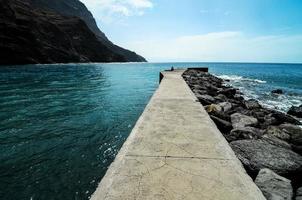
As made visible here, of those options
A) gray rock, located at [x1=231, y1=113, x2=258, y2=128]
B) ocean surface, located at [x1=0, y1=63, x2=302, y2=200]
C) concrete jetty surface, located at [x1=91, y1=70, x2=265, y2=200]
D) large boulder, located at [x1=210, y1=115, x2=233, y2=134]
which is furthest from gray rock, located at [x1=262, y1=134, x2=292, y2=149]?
ocean surface, located at [x1=0, y1=63, x2=302, y2=200]

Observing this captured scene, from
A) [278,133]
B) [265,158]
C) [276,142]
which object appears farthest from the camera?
[278,133]

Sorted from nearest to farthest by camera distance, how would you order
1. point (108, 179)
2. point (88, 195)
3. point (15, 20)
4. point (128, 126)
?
point (108, 179) < point (88, 195) < point (128, 126) < point (15, 20)

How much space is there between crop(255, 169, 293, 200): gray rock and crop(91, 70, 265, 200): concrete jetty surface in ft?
1.32

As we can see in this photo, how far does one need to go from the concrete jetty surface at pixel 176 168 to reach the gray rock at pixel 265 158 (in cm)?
55

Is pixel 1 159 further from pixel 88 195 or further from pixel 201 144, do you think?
pixel 201 144

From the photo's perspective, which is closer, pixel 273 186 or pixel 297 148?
pixel 273 186

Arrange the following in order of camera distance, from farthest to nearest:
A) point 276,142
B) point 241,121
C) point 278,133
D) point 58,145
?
point 241,121, point 58,145, point 278,133, point 276,142

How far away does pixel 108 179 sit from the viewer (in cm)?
348

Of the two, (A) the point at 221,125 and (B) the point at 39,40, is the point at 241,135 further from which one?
(B) the point at 39,40

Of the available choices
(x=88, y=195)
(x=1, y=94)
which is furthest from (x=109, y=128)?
(x=1, y=94)

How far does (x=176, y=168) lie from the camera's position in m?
3.75

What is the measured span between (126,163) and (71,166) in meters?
3.15

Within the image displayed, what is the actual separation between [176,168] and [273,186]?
1505 millimetres

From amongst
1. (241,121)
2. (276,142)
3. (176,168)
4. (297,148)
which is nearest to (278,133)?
(297,148)
